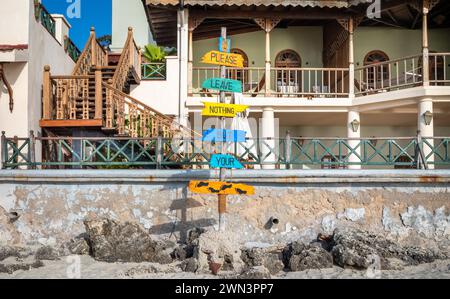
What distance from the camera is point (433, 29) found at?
61.8 ft

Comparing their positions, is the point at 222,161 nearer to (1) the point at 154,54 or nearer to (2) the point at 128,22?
(1) the point at 154,54

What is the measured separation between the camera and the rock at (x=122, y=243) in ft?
31.5

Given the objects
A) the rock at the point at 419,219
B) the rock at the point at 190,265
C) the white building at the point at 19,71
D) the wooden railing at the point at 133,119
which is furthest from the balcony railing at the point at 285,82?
the rock at the point at 190,265

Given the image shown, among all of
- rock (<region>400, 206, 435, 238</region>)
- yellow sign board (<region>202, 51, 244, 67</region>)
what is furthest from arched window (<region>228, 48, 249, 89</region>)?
rock (<region>400, 206, 435, 238</region>)

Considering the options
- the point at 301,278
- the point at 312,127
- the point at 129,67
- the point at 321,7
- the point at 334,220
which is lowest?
the point at 301,278

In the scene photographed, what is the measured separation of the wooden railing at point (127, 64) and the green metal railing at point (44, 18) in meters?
2.32

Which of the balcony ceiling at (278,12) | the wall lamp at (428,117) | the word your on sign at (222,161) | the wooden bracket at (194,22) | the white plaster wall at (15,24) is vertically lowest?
the word your on sign at (222,161)

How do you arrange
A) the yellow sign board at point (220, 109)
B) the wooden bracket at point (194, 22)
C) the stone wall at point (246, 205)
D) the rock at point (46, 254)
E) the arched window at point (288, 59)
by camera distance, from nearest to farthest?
the yellow sign board at point (220, 109)
the rock at point (46, 254)
the stone wall at point (246, 205)
the wooden bracket at point (194, 22)
the arched window at point (288, 59)

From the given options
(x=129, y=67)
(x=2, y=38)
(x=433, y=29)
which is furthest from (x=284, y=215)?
(x=433, y=29)

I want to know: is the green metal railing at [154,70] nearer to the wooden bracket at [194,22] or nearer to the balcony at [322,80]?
the balcony at [322,80]

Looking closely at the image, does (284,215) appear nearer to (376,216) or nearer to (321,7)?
(376,216)

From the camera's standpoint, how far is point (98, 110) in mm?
12727

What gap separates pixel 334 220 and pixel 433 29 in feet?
38.6
